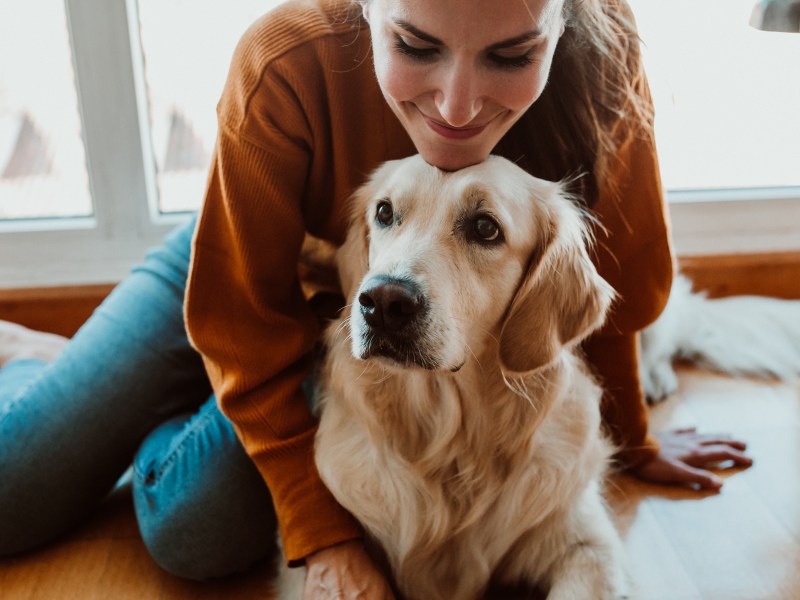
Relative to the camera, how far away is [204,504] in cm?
146

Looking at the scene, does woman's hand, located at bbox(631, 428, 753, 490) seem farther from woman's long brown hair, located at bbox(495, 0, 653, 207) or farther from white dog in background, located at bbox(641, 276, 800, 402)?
woman's long brown hair, located at bbox(495, 0, 653, 207)

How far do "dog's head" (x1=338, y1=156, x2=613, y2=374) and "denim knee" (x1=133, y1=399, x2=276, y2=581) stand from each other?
47 centimetres

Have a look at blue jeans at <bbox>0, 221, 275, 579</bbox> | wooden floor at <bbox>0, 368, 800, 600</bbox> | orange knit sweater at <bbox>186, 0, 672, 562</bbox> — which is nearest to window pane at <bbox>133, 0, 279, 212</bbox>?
blue jeans at <bbox>0, 221, 275, 579</bbox>

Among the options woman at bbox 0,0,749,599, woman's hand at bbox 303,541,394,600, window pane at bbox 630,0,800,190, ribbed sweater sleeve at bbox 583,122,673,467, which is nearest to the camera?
woman at bbox 0,0,749,599

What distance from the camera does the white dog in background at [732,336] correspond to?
209 cm

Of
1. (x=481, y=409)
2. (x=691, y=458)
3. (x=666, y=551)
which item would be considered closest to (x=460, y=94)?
(x=481, y=409)

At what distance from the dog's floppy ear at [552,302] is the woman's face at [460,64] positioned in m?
0.17

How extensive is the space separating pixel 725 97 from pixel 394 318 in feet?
5.44

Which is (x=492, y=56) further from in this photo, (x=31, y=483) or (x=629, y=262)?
(x=31, y=483)

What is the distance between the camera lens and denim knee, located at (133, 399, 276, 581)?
1.45 metres

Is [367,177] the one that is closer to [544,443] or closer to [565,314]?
[565,314]

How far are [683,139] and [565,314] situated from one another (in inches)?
53.6

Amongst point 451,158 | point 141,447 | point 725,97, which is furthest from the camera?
point 725,97

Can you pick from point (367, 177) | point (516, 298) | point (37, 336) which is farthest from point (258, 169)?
point (37, 336)
